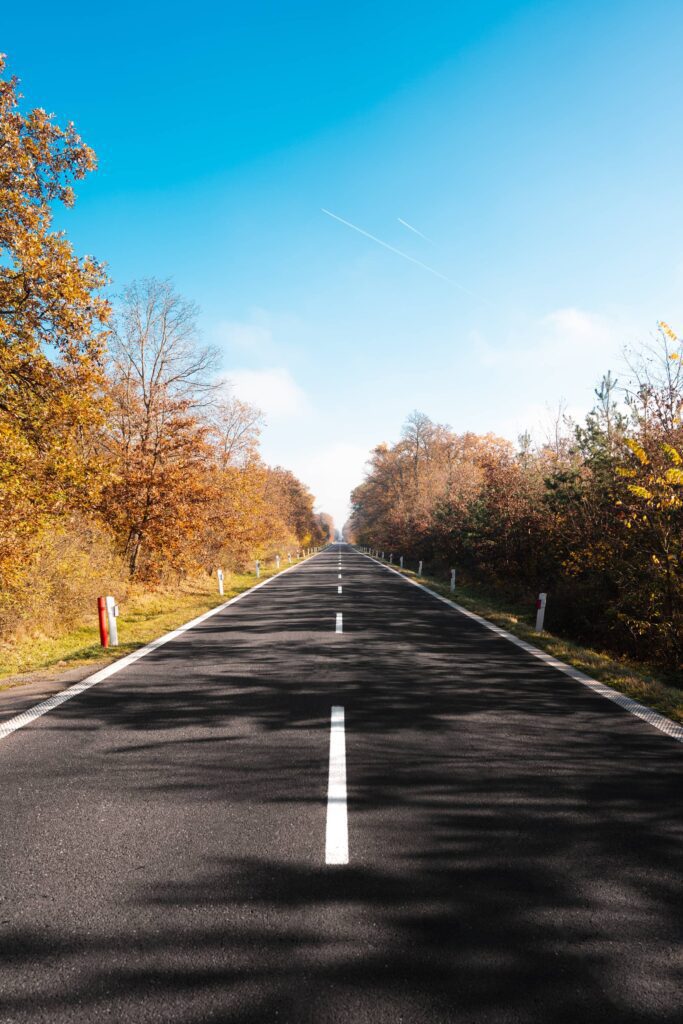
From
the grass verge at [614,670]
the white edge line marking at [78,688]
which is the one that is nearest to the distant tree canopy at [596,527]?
the grass verge at [614,670]

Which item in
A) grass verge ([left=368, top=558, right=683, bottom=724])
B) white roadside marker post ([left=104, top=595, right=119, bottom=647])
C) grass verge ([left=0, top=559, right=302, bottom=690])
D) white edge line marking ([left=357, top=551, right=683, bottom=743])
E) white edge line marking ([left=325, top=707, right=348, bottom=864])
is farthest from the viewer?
white roadside marker post ([left=104, top=595, right=119, bottom=647])

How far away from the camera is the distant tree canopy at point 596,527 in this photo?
8477mm

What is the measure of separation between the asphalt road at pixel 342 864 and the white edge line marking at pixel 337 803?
5 cm

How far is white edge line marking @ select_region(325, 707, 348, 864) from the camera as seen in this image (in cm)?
304

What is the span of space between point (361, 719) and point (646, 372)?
8.00m

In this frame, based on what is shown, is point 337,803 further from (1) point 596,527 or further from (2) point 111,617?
(1) point 596,527

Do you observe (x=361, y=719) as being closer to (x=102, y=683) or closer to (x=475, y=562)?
(x=102, y=683)

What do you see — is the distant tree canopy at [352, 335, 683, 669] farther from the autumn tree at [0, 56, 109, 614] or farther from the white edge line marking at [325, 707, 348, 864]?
the autumn tree at [0, 56, 109, 614]

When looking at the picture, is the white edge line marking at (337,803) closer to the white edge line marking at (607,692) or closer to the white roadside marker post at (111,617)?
the white edge line marking at (607,692)

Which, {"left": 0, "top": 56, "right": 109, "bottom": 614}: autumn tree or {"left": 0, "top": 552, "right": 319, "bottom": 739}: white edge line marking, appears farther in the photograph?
{"left": 0, "top": 56, "right": 109, "bottom": 614}: autumn tree

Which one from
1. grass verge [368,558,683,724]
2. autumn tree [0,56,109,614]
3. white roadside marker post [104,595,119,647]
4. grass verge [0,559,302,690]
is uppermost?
autumn tree [0,56,109,614]

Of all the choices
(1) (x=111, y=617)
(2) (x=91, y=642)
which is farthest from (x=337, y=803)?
(2) (x=91, y=642)

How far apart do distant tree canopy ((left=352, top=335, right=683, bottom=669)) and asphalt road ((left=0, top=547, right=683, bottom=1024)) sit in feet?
12.9

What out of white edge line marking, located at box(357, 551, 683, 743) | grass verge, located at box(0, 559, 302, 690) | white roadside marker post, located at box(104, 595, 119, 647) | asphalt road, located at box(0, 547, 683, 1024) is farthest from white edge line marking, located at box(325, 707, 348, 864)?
white roadside marker post, located at box(104, 595, 119, 647)
